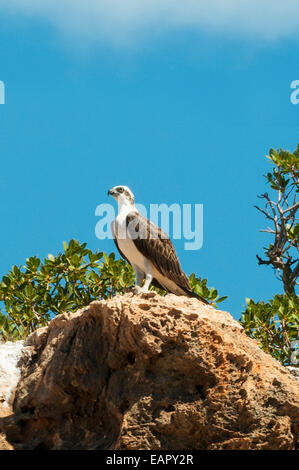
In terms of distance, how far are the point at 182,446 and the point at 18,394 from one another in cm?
201

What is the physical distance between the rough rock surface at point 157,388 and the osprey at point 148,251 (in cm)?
346

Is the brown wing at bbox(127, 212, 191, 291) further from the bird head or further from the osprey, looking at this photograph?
the bird head

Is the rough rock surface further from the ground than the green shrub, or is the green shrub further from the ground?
the green shrub

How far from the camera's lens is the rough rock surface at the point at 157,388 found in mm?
6992

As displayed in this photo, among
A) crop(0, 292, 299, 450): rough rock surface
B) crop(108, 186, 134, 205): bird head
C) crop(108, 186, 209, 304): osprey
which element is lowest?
crop(0, 292, 299, 450): rough rock surface

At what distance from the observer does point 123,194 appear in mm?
11797

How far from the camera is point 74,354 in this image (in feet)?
25.1

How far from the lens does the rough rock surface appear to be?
6.99 meters

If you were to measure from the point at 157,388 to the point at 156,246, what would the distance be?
14.5 ft

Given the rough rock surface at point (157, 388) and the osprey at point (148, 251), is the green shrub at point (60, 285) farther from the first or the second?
the rough rock surface at point (157, 388)

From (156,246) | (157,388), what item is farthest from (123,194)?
(157,388)

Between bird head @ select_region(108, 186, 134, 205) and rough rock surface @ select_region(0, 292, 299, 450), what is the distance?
412 centimetres

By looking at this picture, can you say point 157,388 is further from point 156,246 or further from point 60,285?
point 60,285

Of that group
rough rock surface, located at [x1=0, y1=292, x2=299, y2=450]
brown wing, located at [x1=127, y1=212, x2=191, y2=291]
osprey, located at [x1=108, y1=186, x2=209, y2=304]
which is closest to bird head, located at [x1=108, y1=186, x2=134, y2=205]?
osprey, located at [x1=108, y1=186, x2=209, y2=304]
